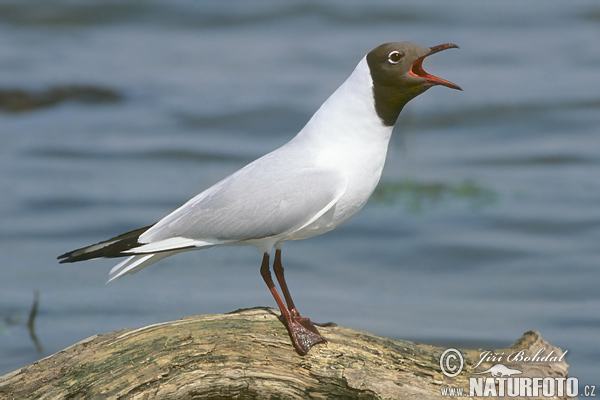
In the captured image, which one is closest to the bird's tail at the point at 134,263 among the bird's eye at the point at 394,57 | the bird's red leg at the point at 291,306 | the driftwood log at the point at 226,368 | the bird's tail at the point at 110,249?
the bird's tail at the point at 110,249

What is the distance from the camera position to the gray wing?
18.3 feet

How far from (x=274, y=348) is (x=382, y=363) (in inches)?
23.6

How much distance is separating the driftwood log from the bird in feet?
0.70

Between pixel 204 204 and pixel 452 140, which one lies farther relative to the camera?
pixel 452 140

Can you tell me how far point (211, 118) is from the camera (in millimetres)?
15844

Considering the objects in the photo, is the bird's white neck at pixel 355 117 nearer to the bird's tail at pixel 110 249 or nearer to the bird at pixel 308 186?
the bird at pixel 308 186

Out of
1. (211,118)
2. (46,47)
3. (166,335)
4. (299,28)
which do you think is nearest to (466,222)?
(211,118)

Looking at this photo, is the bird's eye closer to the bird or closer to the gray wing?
the bird

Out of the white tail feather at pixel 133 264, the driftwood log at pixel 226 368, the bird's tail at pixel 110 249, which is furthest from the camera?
the white tail feather at pixel 133 264

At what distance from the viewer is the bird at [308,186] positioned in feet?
18.4

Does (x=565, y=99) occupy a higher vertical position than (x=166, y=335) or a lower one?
higher

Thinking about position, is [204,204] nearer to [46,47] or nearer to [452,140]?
[452,140]

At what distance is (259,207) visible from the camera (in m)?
5.63

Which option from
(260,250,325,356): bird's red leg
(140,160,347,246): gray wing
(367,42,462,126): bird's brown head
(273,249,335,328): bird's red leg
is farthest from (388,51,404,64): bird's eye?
(260,250,325,356): bird's red leg
